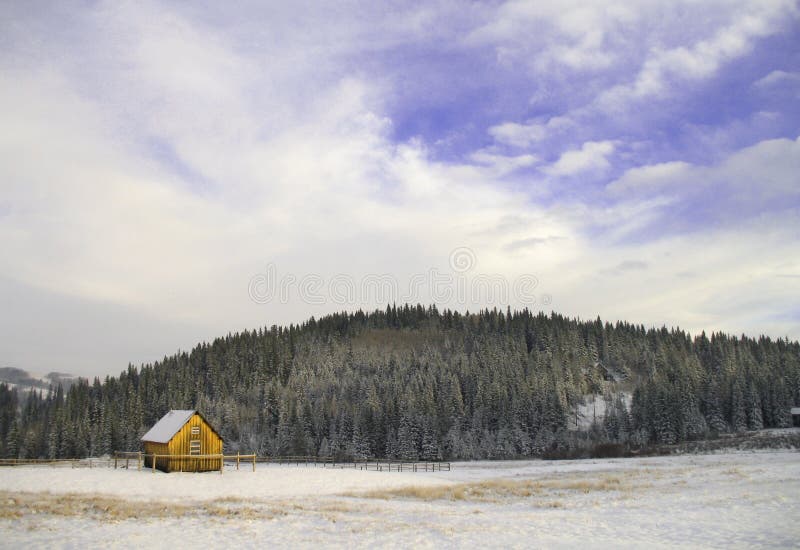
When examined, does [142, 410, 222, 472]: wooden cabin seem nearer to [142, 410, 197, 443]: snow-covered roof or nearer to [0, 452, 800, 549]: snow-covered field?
[142, 410, 197, 443]: snow-covered roof

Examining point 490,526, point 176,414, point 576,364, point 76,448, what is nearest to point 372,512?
point 490,526

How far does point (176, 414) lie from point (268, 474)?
47.8 feet

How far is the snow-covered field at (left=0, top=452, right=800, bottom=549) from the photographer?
19.7 m

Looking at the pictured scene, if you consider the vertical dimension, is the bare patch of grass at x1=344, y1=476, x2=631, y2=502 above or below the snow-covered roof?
below

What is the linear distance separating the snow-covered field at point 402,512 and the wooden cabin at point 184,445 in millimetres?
9133

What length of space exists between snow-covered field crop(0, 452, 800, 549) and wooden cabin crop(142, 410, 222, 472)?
913 cm

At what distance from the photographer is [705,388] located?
394ft

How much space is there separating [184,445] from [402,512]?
107ft

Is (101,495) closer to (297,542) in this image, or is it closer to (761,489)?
(297,542)

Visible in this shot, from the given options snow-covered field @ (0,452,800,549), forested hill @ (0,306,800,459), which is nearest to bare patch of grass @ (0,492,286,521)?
snow-covered field @ (0,452,800,549)

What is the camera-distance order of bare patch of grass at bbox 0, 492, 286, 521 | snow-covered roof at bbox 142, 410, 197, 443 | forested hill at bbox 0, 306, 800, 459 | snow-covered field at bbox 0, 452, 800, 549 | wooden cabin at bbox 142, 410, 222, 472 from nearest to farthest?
snow-covered field at bbox 0, 452, 800, 549 < bare patch of grass at bbox 0, 492, 286, 521 < wooden cabin at bbox 142, 410, 222, 472 < snow-covered roof at bbox 142, 410, 197, 443 < forested hill at bbox 0, 306, 800, 459

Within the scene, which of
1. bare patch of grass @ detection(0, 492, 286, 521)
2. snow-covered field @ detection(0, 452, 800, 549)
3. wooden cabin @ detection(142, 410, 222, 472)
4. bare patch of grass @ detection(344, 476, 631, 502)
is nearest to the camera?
snow-covered field @ detection(0, 452, 800, 549)

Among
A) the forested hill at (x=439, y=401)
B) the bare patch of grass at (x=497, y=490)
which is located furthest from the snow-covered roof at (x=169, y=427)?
the forested hill at (x=439, y=401)

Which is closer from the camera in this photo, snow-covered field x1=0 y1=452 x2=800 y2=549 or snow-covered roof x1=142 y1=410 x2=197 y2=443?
snow-covered field x1=0 y1=452 x2=800 y2=549
